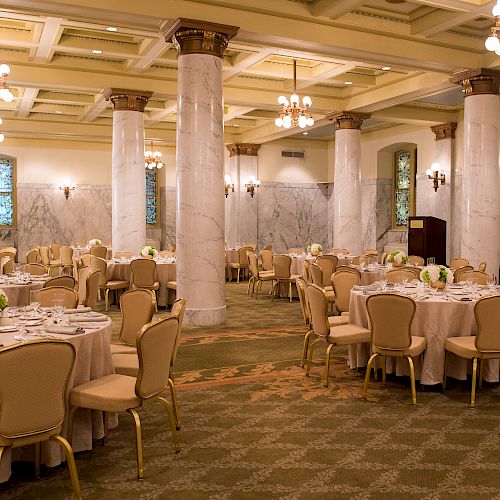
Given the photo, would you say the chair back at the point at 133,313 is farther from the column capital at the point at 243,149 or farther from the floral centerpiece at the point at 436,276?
the column capital at the point at 243,149

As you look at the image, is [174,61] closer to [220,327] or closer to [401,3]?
[401,3]

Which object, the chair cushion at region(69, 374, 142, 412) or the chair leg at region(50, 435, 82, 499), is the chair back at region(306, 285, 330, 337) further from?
the chair leg at region(50, 435, 82, 499)

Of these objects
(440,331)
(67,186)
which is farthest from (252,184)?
(440,331)

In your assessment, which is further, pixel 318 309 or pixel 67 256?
pixel 67 256

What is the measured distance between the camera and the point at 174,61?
1108 centimetres

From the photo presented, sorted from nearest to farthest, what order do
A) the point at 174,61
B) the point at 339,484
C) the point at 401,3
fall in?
the point at 339,484, the point at 401,3, the point at 174,61

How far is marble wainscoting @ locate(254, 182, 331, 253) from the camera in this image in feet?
63.7

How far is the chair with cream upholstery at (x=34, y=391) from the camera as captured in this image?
3.10m

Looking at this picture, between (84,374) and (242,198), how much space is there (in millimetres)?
15175

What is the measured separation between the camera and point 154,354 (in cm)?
378

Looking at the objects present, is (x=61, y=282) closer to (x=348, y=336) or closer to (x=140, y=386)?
(x=348, y=336)

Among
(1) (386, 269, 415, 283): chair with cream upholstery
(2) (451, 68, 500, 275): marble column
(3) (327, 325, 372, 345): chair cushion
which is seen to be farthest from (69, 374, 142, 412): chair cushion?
(2) (451, 68, 500, 275): marble column

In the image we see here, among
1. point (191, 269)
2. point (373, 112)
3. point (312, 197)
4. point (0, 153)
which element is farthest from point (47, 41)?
point (312, 197)

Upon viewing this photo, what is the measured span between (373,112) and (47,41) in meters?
7.50
